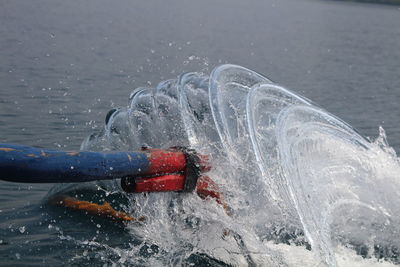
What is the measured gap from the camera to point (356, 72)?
102ft

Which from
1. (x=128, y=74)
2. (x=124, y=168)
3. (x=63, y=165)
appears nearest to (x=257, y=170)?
(x=124, y=168)

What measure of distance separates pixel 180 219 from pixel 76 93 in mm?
11013

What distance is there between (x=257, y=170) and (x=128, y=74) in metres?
15.9

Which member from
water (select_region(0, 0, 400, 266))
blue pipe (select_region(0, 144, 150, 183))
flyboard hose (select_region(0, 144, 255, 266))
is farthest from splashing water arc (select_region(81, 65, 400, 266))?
blue pipe (select_region(0, 144, 150, 183))

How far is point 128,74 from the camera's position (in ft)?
78.1

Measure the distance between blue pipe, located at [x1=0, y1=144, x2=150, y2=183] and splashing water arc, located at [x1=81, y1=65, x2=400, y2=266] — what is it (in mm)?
1367

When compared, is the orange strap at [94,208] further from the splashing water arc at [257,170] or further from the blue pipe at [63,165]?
the blue pipe at [63,165]

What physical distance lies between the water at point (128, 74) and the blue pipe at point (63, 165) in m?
1.51

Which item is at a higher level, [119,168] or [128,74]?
[119,168]

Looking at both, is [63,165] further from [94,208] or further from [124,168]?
[94,208]

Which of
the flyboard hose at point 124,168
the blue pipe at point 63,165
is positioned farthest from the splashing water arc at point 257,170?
the blue pipe at point 63,165

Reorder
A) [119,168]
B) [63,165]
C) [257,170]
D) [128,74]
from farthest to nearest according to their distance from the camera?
[128,74]
[257,170]
[119,168]
[63,165]

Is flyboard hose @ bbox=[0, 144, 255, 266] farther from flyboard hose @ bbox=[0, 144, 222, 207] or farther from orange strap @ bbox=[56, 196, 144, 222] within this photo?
orange strap @ bbox=[56, 196, 144, 222]

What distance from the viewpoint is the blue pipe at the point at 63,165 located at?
21.1ft
